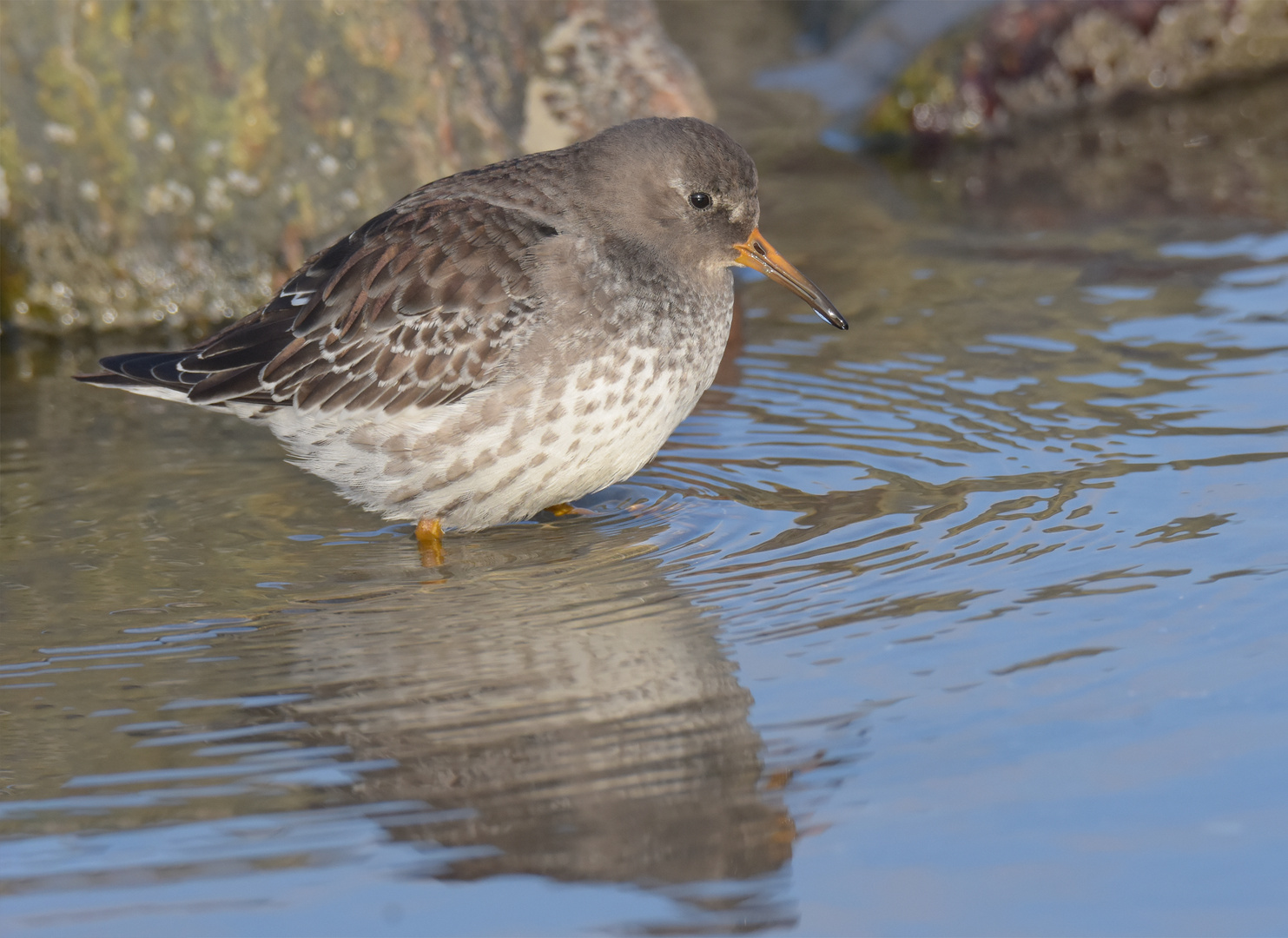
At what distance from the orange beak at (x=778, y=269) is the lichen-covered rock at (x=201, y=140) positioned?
3.48 m

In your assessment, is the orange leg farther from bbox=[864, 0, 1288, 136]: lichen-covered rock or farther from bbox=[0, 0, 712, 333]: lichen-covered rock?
bbox=[864, 0, 1288, 136]: lichen-covered rock

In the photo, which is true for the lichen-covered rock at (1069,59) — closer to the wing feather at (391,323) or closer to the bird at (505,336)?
the bird at (505,336)

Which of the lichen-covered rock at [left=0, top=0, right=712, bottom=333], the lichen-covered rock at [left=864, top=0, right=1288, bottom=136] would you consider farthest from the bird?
the lichen-covered rock at [left=864, top=0, right=1288, bottom=136]

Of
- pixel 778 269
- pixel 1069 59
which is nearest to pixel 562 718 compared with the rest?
pixel 778 269

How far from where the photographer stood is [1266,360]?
8.24 m

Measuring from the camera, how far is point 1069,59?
529 inches

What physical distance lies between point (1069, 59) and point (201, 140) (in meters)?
7.04

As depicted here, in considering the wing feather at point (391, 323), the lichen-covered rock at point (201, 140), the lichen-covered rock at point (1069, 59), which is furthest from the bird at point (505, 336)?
the lichen-covered rock at point (1069, 59)

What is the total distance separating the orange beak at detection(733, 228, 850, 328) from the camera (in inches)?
297

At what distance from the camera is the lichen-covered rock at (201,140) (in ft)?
33.1

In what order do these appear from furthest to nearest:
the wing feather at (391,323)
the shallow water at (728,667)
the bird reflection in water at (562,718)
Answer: the wing feather at (391,323) < the bird reflection in water at (562,718) < the shallow water at (728,667)

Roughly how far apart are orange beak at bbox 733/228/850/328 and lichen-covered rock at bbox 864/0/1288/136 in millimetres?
6251

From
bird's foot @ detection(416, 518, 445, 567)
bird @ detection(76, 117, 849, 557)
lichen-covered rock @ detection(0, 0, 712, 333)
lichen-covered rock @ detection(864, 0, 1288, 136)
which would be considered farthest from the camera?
lichen-covered rock @ detection(864, 0, 1288, 136)

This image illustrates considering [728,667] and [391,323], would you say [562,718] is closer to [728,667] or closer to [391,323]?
[728,667]
